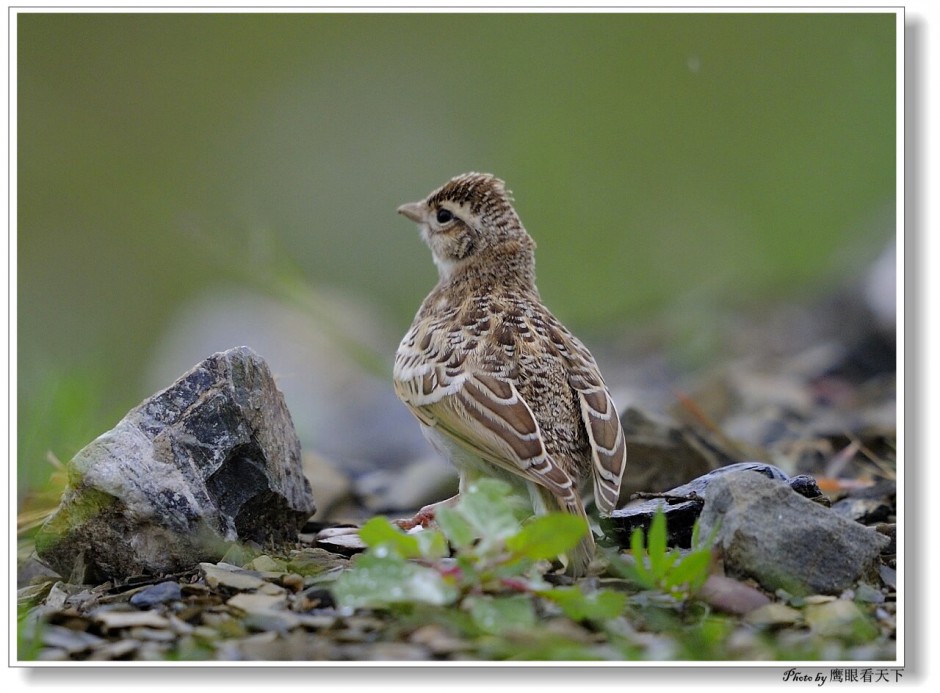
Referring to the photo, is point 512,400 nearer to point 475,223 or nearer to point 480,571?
point 480,571

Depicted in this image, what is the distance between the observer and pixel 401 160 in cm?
1109

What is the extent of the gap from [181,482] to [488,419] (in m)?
1.44

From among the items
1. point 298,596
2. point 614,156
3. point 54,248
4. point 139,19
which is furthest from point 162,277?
point 298,596

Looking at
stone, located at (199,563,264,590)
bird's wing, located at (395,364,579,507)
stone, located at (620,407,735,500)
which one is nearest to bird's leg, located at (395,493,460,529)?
bird's wing, located at (395,364,579,507)

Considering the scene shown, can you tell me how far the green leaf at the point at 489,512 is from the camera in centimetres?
410

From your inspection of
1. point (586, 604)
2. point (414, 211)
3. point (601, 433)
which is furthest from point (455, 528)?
point (414, 211)

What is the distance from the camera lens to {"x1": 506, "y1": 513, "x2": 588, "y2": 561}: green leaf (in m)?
4.04

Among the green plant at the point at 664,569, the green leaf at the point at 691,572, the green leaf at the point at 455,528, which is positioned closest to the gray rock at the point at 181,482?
the green leaf at the point at 455,528

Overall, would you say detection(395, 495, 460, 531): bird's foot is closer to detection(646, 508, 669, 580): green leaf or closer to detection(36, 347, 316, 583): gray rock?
detection(36, 347, 316, 583): gray rock

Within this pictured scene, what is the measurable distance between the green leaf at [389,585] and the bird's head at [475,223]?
3337mm

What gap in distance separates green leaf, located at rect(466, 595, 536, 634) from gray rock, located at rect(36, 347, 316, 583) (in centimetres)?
142

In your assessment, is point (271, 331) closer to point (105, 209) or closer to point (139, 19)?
point (105, 209)
